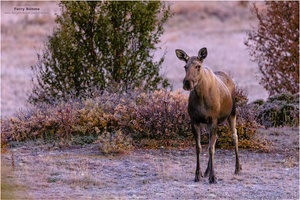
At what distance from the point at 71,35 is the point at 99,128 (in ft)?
8.99

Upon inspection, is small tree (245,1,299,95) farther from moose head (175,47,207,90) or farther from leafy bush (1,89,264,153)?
moose head (175,47,207,90)

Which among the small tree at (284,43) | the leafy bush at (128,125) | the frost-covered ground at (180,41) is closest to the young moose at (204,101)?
the leafy bush at (128,125)

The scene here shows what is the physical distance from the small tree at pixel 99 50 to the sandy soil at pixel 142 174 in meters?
2.72

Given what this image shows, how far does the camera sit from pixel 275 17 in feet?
62.1

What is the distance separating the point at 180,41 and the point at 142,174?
25.5 metres

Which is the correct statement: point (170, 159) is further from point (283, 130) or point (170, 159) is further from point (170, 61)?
point (170, 61)

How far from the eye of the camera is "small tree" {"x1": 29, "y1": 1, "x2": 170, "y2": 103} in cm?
1625

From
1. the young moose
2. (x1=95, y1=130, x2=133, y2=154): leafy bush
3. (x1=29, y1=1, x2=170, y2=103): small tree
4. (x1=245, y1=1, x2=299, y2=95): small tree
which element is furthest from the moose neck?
(x1=245, y1=1, x2=299, y2=95): small tree

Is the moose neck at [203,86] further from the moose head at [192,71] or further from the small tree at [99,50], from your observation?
the small tree at [99,50]

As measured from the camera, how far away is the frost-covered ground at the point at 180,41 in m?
27.7

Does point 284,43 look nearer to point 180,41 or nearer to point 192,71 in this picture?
point 192,71

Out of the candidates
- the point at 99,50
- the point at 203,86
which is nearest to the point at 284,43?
the point at 99,50

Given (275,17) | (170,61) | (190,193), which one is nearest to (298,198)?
(190,193)

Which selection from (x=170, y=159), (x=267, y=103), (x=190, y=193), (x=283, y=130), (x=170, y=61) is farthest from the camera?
(x=170, y=61)
